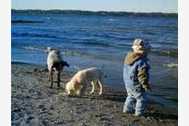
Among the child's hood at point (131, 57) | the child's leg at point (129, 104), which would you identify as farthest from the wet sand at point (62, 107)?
the child's hood at point (131, 57)

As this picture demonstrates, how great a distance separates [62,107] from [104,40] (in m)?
0.33

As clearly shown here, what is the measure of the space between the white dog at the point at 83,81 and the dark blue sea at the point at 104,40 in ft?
0.08

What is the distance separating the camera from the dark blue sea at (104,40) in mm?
1842

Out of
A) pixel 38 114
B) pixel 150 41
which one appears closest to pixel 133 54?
pixel 150 41

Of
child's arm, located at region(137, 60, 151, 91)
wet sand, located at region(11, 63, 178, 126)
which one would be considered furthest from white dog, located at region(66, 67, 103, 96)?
child's arm, located at region(137, 60, 151, 91)

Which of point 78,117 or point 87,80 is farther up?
→ point 87,80

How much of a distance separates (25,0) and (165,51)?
63 centimetres

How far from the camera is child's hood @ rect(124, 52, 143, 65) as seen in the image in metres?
1.84

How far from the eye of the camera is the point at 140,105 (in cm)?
184

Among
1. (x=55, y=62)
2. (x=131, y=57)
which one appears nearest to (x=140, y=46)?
(x=131, y=57)

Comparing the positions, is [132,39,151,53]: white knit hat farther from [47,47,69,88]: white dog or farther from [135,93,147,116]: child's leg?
[47,47,69,88]: white dog

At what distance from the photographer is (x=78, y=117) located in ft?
6.07

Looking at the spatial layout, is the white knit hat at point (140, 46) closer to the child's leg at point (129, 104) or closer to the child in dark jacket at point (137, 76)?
the child in dark jacket at point (137, 76)
